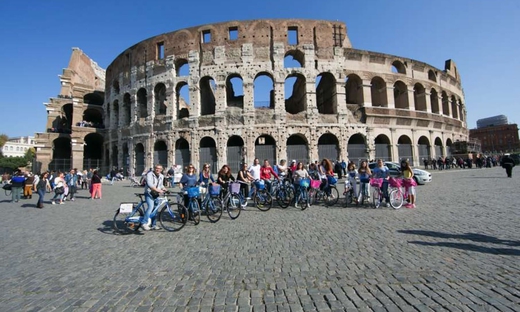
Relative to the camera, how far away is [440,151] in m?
26.3

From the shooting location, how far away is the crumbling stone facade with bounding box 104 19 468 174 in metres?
20.8

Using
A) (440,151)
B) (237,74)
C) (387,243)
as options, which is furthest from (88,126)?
(440,151)

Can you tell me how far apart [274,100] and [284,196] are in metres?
13.9

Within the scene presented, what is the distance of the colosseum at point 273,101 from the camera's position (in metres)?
20.8

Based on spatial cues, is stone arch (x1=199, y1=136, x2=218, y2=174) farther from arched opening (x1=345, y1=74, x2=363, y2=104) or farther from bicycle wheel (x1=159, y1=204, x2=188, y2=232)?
bicycle wheel (x1=159, y1=204, x2=188, y2=232)

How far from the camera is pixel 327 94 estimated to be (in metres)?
24.0

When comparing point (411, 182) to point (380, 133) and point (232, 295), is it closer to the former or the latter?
point (232, 295)

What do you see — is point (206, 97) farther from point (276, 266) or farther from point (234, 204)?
point (276, 266)

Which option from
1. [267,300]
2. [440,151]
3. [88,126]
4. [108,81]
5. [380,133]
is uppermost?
[108,81]

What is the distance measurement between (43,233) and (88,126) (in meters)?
29.8

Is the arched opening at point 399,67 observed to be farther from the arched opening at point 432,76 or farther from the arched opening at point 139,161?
the arched opening at point 139,161

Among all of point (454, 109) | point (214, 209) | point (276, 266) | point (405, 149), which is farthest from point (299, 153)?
point (454, 109)

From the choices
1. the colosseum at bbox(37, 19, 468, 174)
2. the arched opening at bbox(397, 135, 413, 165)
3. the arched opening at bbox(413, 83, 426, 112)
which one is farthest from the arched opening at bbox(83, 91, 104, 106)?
the arched opening at bbox(413, 83, 426, 112)

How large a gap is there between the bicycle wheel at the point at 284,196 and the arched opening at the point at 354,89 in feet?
56.1
